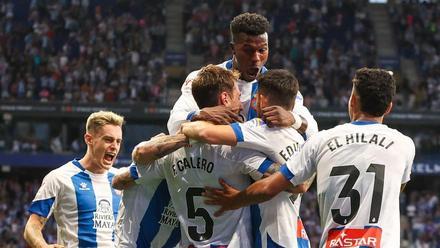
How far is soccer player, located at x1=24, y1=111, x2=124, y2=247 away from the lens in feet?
26.7

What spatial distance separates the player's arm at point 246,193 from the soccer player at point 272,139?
0.48 ft

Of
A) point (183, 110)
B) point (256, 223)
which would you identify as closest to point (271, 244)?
point (256, 223)

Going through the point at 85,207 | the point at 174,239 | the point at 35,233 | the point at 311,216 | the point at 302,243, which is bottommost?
the point at 311,216

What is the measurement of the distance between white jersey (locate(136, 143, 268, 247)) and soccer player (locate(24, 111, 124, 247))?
7.18 feet

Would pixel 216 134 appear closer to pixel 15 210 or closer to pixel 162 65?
pixel 15 210

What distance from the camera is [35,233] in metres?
7.80

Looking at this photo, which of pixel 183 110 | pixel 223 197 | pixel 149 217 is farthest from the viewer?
pixel 149 217

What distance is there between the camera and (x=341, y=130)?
18.6ft

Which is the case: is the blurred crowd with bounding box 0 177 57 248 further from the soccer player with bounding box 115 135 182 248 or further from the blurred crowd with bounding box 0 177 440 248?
the soccer player with bounding box 115 135 182 248

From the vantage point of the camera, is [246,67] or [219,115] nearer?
[219,115]

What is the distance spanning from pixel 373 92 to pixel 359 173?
515 mm

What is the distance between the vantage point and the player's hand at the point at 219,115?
5.82m

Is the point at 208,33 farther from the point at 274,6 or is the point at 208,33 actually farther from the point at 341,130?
the point at 341,130

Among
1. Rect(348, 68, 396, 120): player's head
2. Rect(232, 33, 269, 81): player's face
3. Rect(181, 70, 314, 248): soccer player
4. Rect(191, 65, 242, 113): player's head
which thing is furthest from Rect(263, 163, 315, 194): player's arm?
Rect(232, 33, 269, 81): player's face
